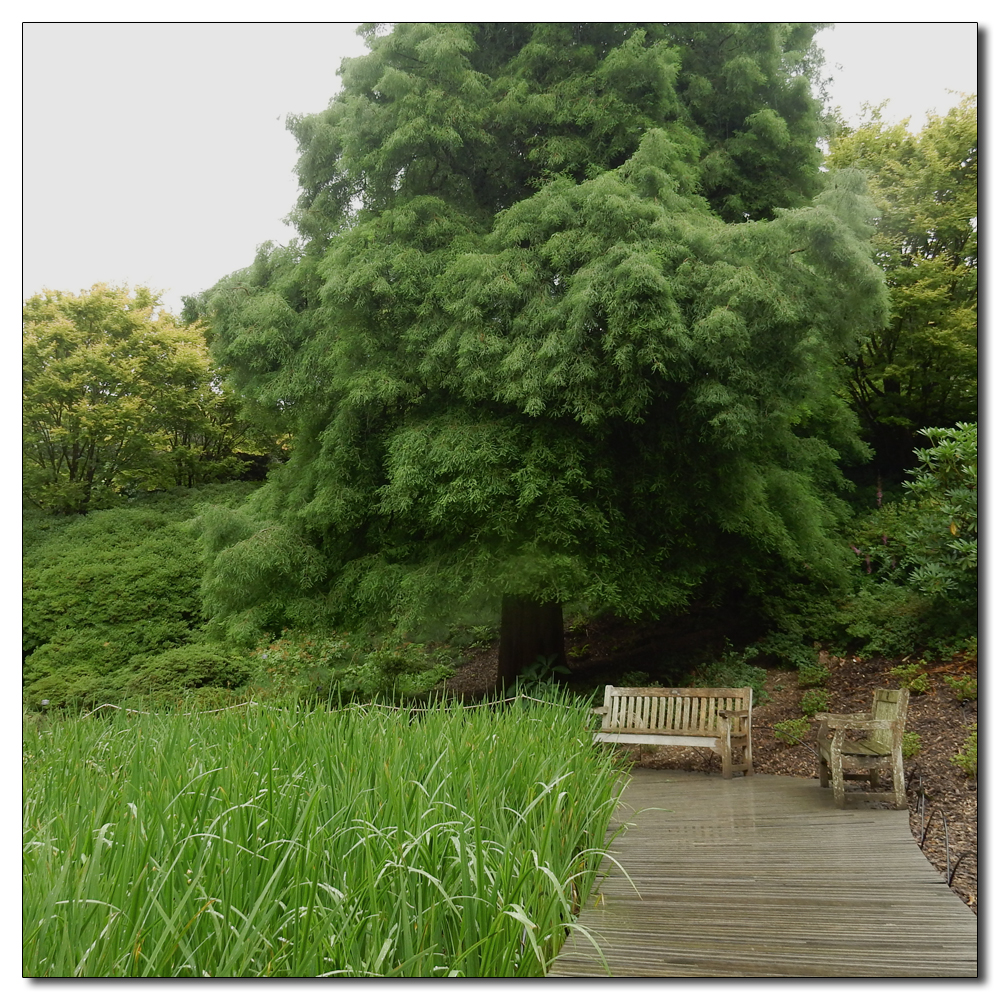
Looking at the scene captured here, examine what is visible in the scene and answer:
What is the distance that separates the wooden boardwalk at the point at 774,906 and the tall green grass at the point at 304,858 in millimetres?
166

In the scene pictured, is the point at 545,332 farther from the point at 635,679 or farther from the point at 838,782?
the point at 838,782

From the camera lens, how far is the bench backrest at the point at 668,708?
4.09 m

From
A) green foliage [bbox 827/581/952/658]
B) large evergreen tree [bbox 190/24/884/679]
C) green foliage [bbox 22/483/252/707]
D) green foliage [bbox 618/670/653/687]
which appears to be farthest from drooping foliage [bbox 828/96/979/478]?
green foliage [bbox 22/483/252/707]

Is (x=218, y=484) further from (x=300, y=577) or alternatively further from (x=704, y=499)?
(x=704, y=499)

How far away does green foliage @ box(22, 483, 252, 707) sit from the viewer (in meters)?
3.47

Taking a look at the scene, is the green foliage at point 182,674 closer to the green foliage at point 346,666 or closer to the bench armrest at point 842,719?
the green foliage at point 346,666

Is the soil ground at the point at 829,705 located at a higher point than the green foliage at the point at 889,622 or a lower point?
lower

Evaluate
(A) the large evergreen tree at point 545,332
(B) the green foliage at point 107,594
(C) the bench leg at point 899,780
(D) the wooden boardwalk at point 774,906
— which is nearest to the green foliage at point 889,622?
(A) the large evergreen tree at point 545,332

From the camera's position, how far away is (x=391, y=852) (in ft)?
5.78

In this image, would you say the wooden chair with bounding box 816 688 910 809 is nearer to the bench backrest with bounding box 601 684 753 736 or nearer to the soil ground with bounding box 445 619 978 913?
the soil ground with bounding box 445 619 978 913

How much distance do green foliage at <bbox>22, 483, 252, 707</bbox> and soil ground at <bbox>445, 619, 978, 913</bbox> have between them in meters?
1.74

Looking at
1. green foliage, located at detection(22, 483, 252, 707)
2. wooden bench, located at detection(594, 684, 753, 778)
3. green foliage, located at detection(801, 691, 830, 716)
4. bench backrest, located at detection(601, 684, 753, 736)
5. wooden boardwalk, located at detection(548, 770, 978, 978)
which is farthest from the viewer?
green foliage, located at detection(801, 691, 830, 716)

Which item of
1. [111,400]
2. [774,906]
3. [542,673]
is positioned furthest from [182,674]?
[774,906]

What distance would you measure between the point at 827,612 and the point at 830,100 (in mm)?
2805
